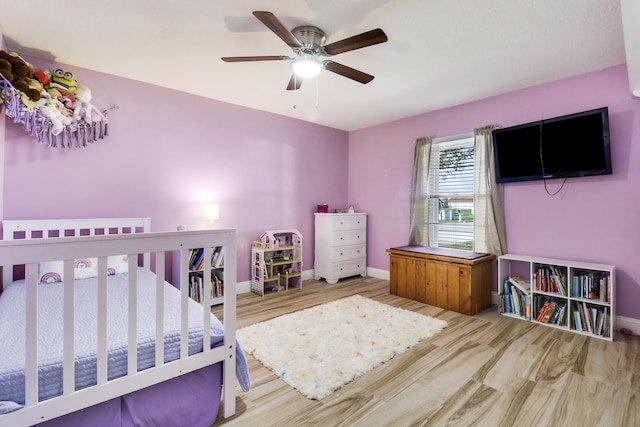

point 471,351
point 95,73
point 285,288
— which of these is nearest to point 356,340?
point 471,351

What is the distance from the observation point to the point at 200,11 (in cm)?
204

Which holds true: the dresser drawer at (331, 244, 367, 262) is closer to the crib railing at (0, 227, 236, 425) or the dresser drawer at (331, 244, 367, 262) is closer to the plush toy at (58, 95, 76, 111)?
the crib railing at (0, 227, 236, 425)

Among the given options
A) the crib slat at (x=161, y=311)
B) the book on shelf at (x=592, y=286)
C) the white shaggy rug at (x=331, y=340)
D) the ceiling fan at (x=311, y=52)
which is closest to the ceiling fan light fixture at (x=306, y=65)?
the ceiling fan at (x=311, y=52)

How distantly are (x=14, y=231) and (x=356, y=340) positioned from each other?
9.63 feet

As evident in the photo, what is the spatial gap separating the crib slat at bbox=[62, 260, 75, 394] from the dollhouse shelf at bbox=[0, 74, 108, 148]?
1856mm

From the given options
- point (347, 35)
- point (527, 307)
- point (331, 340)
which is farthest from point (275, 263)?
point (527, 307)

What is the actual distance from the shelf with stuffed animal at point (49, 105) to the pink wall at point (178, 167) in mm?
126

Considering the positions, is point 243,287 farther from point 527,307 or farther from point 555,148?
point 555,148

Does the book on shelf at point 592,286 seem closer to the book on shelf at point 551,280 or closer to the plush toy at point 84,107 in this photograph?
the book on shelf at point 551,280

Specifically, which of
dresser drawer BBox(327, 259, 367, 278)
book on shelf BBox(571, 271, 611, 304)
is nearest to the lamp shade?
dresser drawer BBox(327, 259, 367, 278)

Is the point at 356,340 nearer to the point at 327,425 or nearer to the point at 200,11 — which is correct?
the point at 327,425

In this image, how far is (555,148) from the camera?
297 centimetres

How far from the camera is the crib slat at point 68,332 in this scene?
1140 mm

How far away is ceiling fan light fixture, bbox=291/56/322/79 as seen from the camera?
87.4 inches
